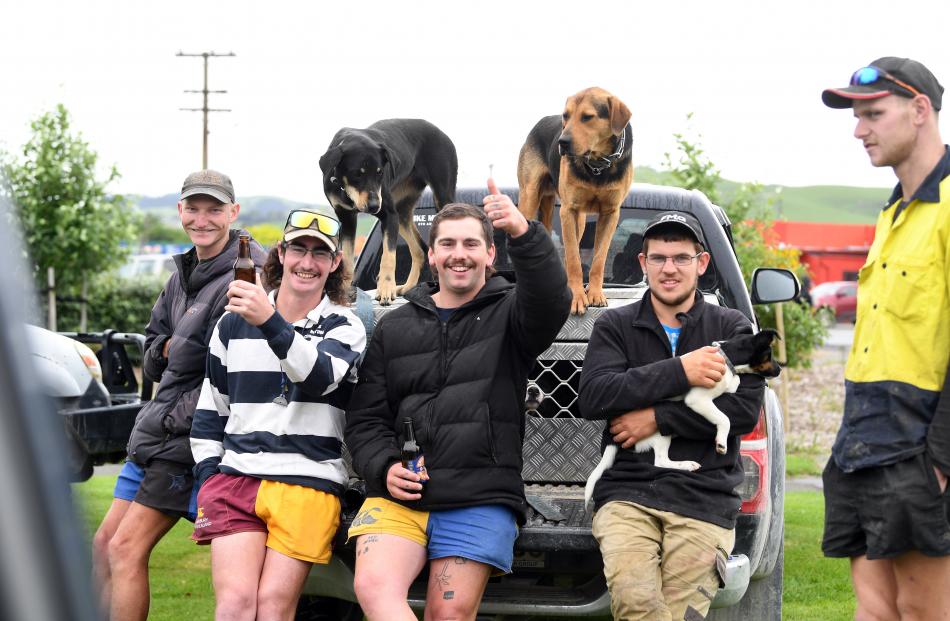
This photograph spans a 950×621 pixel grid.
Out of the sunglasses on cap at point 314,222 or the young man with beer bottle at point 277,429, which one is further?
the sunglasses on cap at point 314,222

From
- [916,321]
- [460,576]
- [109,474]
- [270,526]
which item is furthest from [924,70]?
[109,474]

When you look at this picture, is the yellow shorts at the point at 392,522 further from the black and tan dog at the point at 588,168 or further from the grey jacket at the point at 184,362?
the black and tan dog at the point at 588,168

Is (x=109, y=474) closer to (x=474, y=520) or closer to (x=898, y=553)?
(x=474, y=520)

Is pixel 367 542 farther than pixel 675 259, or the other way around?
pixel 675 259

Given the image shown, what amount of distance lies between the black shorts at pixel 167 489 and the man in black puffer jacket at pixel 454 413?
2.76ft

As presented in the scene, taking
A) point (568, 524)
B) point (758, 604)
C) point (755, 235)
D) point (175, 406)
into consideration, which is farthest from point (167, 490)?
point (755, 235)

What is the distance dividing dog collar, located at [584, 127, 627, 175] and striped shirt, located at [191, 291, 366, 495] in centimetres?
137

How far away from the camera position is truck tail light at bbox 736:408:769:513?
3941 millimetres

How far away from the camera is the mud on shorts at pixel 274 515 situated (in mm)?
3697

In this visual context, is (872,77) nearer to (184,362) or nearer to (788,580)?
(184,362)

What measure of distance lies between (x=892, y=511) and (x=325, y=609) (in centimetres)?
271

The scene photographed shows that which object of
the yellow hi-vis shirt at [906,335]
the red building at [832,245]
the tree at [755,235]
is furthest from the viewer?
the red building at [832,245]

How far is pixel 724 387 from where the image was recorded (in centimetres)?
362

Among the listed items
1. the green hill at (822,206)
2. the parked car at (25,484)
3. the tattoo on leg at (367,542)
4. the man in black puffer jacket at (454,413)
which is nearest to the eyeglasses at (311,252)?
the man in black puffer jacket at (454,413)
